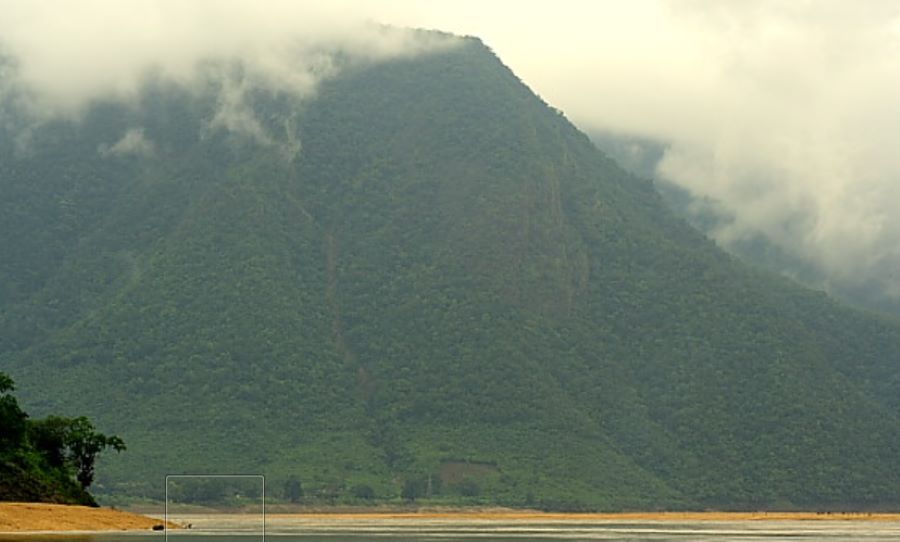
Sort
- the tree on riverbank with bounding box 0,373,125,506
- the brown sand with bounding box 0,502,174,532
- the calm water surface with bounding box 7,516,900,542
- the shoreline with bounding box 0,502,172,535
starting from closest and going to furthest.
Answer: the calm water surface with bounding box 7,516,900,542, the shoreline with bounding box 0,502,172,535, the brown sand with bounding box 0,502,174,532, the tree on riverbank with bounding box 0,373,125,506

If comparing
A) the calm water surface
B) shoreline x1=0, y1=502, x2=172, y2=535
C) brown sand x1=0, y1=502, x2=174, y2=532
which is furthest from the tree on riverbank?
the calm water surface

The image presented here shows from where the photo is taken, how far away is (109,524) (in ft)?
373

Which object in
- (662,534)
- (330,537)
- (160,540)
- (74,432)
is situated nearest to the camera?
(160,540)

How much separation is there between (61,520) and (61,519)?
26 cm

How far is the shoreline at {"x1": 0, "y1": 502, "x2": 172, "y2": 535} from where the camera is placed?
103 metres

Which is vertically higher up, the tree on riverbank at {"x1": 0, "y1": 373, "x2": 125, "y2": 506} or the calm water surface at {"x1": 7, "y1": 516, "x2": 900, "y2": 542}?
the tree on riverbank at {"x1": 0, "y1": 373, "x2": 125, "y2": 506}

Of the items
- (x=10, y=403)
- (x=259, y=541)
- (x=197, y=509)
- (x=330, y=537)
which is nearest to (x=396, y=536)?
(x=330, y=537)

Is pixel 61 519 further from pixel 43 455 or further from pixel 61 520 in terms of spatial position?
pixel 43 455

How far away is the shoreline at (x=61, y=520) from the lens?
4070 inches

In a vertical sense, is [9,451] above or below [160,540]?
above

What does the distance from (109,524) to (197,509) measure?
86.7 meters

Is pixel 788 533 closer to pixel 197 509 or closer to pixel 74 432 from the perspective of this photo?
pixel 74 432

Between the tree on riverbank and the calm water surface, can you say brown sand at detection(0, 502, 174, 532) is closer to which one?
the calm water surface

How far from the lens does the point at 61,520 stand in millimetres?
108562
